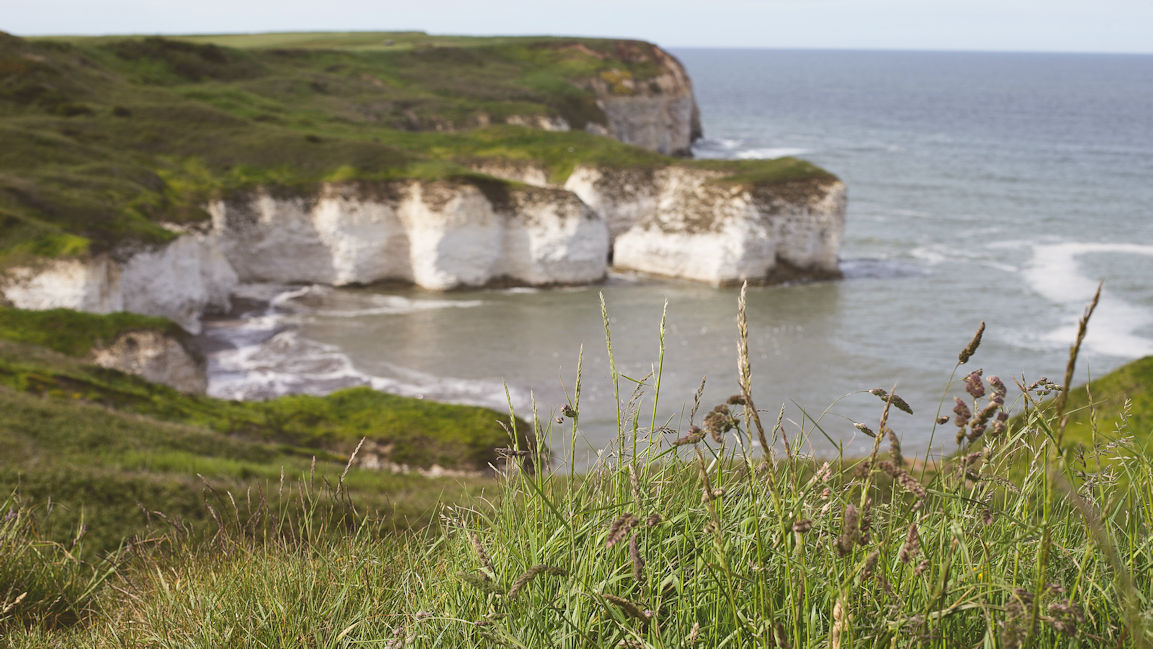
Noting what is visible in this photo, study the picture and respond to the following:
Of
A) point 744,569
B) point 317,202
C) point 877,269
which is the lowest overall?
point 877,269

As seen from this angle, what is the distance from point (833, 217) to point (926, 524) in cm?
4662

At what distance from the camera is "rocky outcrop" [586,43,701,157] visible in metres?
86.1

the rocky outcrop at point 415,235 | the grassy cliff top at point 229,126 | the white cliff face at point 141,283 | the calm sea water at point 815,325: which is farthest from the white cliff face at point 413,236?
the white cliff face at point 141,283

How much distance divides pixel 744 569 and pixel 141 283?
34091 millimetres

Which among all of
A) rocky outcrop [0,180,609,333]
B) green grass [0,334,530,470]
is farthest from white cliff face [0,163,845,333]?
green grass [0,334,530,470]

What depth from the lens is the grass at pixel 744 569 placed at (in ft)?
8.82

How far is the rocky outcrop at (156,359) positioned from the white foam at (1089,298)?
32.7 metres

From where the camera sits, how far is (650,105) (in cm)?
8756

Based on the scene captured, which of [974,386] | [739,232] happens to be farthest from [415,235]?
[974,386]

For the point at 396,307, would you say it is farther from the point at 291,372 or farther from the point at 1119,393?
the point at 1119,393

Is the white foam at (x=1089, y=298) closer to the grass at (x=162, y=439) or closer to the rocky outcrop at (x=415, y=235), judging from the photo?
the rocky outcrop at (x=415, y=235)

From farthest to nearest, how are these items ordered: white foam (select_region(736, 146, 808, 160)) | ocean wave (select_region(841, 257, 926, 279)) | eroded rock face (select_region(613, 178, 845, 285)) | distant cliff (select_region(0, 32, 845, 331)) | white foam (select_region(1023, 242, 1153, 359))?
white foam (select_region(736, 146, 808, 160)), ocean wave (select_region(841, 257, 926, 279)), eroded rock face (select_region(613, 178, 845, 285)), white foam (select_region(1023, 242, 1153, 359)), distant cliff (select_region(0, 32, 845, 331))

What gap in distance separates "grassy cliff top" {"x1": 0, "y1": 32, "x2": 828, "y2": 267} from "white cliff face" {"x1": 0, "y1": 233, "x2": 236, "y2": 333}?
26.6 inches

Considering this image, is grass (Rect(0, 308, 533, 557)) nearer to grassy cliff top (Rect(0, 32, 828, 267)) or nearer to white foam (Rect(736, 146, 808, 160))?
grassy cliff top (Rect(0, 32, 828, 267))
